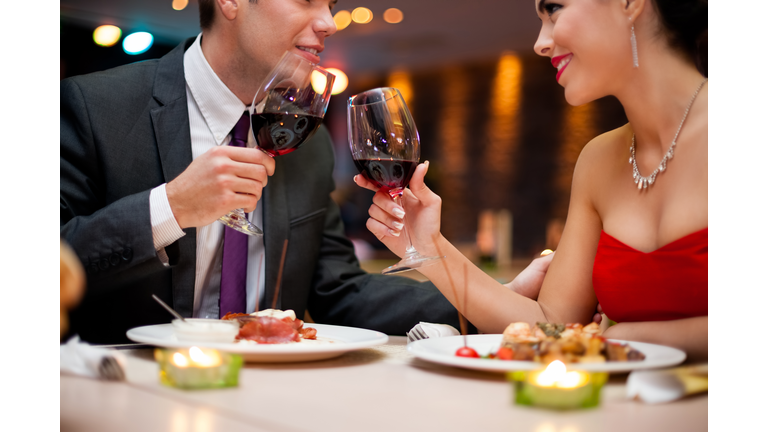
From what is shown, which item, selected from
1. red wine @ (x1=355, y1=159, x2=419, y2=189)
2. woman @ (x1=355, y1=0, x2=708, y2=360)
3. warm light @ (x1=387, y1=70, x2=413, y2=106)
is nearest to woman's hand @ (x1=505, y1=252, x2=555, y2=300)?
woman @ (x1=355, y1=0, x2=708, y2=360)

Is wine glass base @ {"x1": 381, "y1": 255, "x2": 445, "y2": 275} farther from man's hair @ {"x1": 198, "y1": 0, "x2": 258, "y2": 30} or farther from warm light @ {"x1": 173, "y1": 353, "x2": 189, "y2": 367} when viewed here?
man's hair @ {"x1": 198, "y1": 0, "x2": 258, "y2": 30}

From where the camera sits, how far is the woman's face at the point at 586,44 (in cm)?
85

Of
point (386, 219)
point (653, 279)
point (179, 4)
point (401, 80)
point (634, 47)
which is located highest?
point (401, 80)

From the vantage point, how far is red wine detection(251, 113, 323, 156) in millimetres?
1001

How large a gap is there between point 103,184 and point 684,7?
94 cm

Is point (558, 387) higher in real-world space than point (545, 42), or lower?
lower

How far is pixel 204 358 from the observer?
649 mm

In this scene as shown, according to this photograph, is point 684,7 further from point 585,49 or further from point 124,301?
point 124,301

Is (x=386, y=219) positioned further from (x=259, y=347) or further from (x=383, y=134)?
(x=259, y=347)

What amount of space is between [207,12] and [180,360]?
1026 millimetres

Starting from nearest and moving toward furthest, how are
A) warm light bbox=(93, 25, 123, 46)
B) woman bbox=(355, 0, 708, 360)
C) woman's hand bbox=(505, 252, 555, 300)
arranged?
1. woman bbox=(355, 0, 708, 360)
2. warm light bbox=(93, 25, 123, 46)
3. woman's hand bbox=(505, 252, 555, 300)

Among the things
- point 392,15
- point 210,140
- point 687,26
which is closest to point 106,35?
point 210,140
